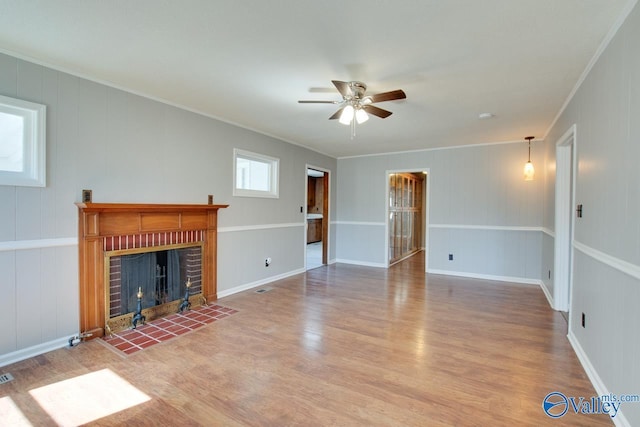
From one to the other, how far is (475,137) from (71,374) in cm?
583

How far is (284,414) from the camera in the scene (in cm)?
190

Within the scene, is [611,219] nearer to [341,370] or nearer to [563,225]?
[563,225]

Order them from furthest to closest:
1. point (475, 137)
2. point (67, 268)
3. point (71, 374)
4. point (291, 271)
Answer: point (291, 271) → point (475, 137) → point (67, 268) → point (71, 374)

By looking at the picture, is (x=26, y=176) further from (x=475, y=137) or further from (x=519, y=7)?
(x=475, y=137)

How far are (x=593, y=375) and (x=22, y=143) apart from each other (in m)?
4.86

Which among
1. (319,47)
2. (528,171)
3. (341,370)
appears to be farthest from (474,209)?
(319,47)

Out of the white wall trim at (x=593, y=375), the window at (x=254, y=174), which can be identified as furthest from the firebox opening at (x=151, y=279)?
the white wall trim at (x=593, y=375)

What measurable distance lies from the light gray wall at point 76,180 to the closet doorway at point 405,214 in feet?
12.0

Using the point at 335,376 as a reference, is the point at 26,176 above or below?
above

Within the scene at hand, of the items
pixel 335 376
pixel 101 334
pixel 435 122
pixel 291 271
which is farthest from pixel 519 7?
pixel 291 271

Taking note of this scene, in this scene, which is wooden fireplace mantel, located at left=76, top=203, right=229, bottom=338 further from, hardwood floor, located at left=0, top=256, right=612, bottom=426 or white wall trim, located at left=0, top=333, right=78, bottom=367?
hardwood floor, located at left=0, top=256, right=612, bottom=426

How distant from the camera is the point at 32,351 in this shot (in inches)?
102

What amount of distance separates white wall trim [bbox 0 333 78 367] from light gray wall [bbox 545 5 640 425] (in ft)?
13.6

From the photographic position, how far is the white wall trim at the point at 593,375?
1765 mm
